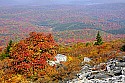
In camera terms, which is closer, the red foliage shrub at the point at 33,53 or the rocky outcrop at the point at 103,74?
the rocky outcrop at the point at 103,74

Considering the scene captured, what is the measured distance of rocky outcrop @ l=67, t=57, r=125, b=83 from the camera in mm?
20047

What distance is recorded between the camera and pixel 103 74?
70.3ft

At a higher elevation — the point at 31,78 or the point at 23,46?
the point at 23,46

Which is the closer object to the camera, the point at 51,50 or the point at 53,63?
the point at 53,63

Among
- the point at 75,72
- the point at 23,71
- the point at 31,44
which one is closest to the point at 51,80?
the point at 75,72

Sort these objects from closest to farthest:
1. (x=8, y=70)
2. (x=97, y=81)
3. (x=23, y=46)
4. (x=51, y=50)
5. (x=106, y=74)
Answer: (x=97, y=81) → (x=106, y=74) → (x=8, y=70) → (x=23, y=46) → (x=51, y=50)

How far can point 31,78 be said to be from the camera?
83.7 feet

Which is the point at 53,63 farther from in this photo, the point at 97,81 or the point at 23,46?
the point at 97,81

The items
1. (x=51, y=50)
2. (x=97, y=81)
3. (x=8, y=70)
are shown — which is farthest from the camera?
(x=51, y=50)

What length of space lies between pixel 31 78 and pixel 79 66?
444cm

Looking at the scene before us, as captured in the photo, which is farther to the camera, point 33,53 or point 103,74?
point 33,53

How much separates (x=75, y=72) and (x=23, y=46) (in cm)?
758

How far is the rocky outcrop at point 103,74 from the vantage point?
20047 millimetres

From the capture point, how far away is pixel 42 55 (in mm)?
28828
